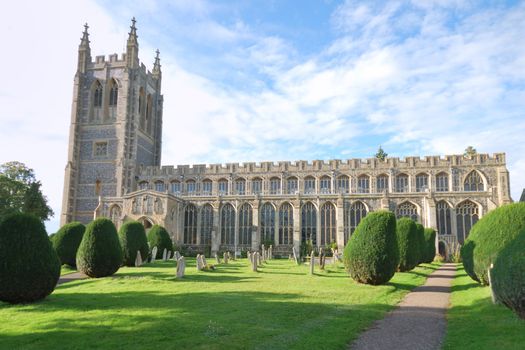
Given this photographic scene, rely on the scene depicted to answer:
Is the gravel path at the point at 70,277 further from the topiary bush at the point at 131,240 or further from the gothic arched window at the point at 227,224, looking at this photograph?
the gothic arched window at the point at 227,224

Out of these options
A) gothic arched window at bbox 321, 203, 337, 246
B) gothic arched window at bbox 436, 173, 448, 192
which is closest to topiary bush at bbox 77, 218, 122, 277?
gothic arched window at bbox 321, 203, 337, 246

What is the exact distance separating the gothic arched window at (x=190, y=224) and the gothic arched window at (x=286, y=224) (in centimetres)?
857

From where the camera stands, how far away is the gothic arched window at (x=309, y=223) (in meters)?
41.0

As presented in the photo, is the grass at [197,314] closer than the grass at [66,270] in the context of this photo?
Yes

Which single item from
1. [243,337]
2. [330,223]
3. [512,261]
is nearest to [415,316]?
[512,261]

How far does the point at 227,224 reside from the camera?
141ft

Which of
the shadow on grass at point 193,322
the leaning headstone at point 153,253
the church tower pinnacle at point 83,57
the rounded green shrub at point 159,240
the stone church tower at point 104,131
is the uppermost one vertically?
the church tower pinnacle at point 83,57

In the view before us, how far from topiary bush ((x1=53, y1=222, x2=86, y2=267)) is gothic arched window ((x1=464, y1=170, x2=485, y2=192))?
34.7 metres

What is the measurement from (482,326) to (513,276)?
1321mm

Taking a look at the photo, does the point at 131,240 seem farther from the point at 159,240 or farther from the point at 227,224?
the point at 227,224

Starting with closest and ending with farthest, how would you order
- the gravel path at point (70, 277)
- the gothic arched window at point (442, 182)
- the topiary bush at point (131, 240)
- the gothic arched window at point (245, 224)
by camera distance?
1. the gravel path at point (70, 277)
2. the topiary bush at point (131, 240)
3. the gothic arched window at point (245, 224)
4. the gothic arched window at point (442, 182)

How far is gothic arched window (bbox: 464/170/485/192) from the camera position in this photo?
4159 cm

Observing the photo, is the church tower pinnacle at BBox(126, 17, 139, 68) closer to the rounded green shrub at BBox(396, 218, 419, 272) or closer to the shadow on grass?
the rounded green shrub at BBox(396, 218, 419, 272)

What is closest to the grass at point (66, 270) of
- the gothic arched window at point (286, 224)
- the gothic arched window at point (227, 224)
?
the gothic arched window at point (227, 224)
